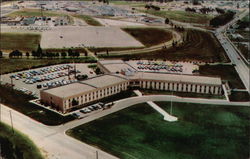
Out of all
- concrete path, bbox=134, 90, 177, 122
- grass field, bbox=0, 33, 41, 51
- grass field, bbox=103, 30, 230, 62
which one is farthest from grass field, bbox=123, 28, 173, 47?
concrete path, bbox=134, 90, 177, 122

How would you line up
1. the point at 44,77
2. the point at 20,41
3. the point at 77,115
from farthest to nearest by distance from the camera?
the point at 20,41, the point at 44,77, the point at 77,115

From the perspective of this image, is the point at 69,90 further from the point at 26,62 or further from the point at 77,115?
the point at 26,62

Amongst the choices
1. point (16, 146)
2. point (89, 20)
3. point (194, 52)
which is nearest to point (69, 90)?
point (16, 146)

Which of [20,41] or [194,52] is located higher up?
[20,41]

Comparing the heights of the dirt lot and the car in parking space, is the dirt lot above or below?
above

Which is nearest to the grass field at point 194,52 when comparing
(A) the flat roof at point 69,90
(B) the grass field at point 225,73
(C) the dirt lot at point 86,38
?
(B) the grass field at point 225,73

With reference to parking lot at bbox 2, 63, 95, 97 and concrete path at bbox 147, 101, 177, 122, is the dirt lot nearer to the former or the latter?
parking lot at bbox 2, 63, 95, 97

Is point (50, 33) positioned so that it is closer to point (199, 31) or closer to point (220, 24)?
point (199, 31)

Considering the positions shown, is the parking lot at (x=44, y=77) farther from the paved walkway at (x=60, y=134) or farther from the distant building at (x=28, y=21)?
the distant building at (x=28, y=21)
